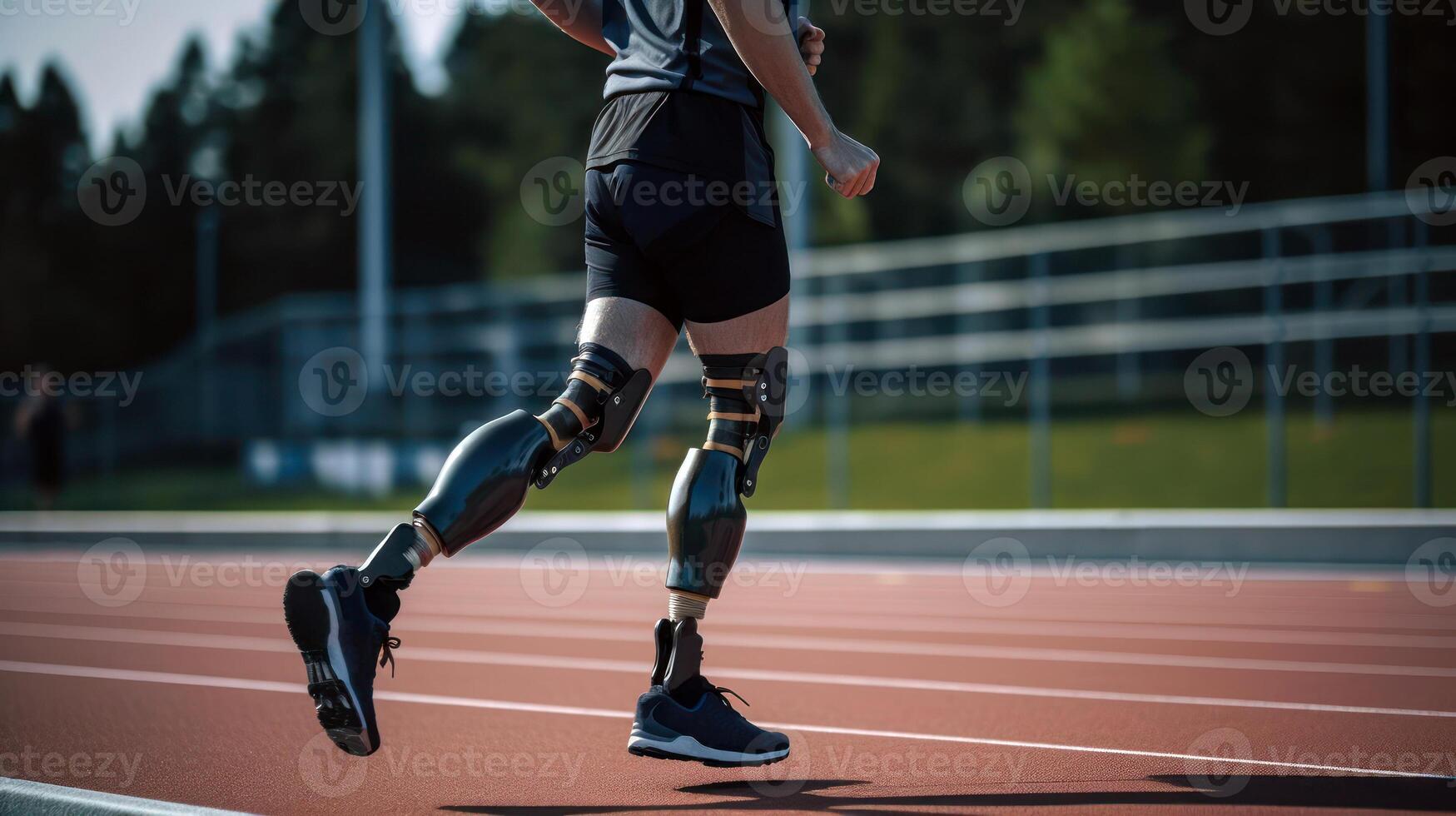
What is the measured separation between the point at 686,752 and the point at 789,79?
139 centimetres

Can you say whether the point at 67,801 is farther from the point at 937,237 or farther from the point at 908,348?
the point at 937,237

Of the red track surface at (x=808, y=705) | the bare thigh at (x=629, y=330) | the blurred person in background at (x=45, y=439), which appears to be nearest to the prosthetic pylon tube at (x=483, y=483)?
the bare thigh at (x=629, y=330)

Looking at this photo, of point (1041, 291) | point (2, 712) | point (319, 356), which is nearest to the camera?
point (2, 712)

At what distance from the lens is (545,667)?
527cm

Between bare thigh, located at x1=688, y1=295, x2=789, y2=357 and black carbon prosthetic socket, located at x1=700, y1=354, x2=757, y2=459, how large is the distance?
2 cm

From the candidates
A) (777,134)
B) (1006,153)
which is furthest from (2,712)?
(1006,153)

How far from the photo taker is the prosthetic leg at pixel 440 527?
8.82 ft

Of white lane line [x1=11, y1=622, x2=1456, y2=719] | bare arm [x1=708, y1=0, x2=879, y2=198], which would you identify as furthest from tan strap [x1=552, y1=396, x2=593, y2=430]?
white lane line [x1=11, y1=622, x2=1456, y2=719]

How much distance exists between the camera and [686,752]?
3.03 meters

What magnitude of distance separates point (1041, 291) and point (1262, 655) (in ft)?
29.7

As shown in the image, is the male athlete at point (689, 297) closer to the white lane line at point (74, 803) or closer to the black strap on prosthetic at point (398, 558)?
the black strap on prosthetic at point (398, 558)

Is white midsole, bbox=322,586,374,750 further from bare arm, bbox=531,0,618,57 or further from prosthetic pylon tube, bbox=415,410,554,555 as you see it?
bare arm, bbox=531,0,618,57

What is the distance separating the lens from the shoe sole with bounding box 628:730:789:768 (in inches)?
119

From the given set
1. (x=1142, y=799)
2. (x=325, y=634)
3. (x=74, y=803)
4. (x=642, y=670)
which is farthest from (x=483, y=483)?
(x=642, y=670)
